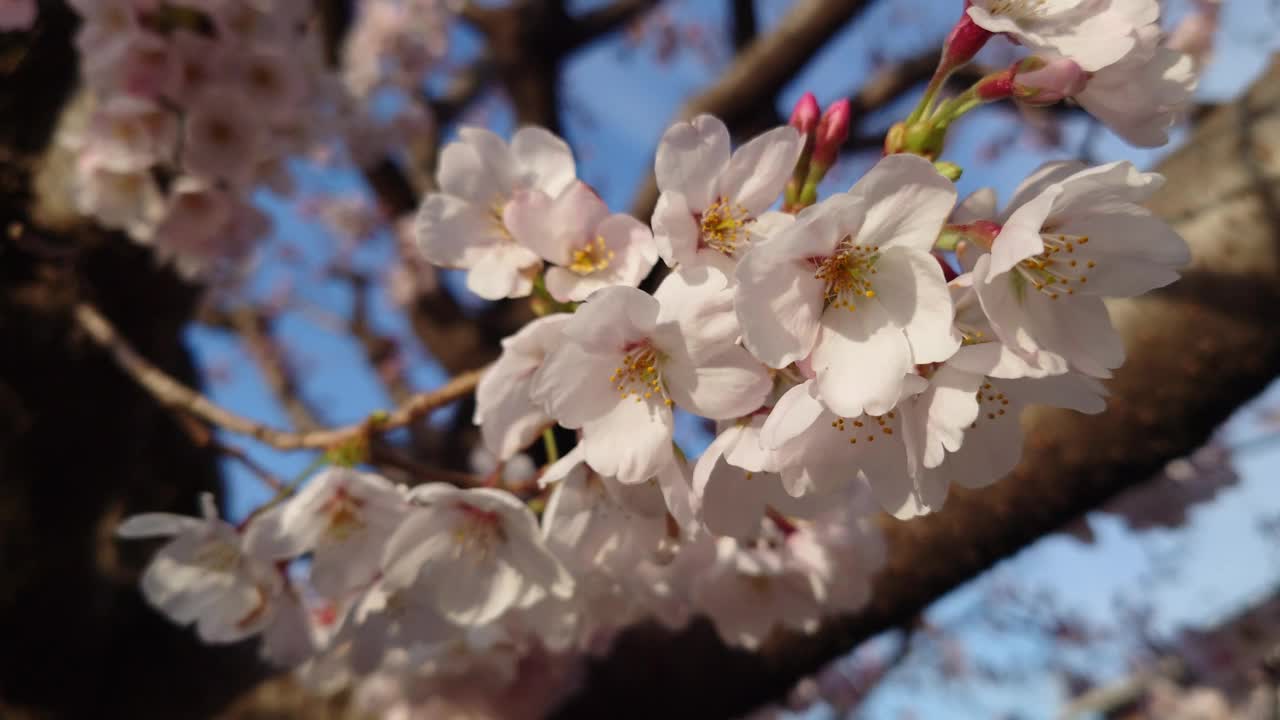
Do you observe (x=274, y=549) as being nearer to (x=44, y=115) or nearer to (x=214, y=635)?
(x=214, y=635)

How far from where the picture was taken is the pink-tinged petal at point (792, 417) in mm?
563

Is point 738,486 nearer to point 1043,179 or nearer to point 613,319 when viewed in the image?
point 613,319

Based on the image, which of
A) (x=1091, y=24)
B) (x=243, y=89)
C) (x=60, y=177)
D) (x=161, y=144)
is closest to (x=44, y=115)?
(x=60, y=177)

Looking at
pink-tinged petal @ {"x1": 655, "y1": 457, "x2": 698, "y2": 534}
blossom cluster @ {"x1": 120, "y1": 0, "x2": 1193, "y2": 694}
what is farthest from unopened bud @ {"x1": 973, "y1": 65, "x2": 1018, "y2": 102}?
pink-tinged petal @ {"x1": 655, "y1": 457, "x2": 698, "y2": 534}

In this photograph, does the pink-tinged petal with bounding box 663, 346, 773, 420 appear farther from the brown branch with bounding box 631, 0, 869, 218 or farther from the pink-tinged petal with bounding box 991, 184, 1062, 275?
the brown branch with bounding box 631, 0, 869, 218

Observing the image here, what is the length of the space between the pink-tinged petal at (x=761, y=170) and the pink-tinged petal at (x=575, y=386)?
0.19 meters

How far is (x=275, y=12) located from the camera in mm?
1694

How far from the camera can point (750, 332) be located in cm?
56

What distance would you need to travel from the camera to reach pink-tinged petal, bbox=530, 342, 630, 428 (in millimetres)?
648

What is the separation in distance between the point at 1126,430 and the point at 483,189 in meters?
1.06

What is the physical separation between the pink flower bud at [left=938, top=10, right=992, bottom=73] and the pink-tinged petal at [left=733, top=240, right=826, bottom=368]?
0.28 meters

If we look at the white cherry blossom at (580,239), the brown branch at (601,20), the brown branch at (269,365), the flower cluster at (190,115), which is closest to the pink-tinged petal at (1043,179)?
the white cherry blossom at (580,239)

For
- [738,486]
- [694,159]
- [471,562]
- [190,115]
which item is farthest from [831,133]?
[190,115]

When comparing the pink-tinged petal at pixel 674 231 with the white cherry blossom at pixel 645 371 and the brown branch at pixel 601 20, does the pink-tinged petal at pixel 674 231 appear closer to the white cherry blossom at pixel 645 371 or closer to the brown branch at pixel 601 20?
the white cherry blossom at pixel 645 371
